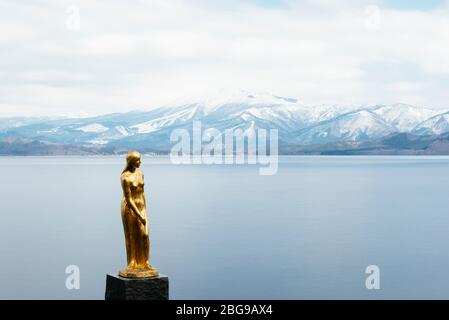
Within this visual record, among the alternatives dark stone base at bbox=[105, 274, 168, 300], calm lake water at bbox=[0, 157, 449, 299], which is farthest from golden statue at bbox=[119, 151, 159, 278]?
calm lake water at bbox=[0, 157, 449, 299]

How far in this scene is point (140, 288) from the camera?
19078 mm

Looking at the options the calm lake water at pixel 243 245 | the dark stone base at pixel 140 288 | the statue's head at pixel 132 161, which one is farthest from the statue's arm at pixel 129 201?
the calm lake water at pixel 243 245

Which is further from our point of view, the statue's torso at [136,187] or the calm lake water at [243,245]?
the calm lake water at [243,245]

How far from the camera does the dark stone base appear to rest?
19.0 metres

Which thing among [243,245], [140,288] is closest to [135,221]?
[140,288]

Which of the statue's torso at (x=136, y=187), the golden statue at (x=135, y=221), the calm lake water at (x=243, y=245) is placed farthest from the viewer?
the calm lake water at (x=243, y=245)

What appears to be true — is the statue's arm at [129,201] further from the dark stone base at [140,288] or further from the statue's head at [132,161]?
the dark stone base at [140,288]

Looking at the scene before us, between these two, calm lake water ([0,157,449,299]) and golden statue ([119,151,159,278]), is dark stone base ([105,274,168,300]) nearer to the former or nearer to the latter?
golden statue ([119,151,159,278])

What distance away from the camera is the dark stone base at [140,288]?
18969 millimetres

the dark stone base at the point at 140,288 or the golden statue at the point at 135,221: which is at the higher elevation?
the golden statue at the point at 135,221

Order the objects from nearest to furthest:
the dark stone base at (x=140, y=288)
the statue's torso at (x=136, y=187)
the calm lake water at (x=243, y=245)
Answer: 1. the dark stone base at (x=140, y=288)
2. the statue's torso at (x=136, y=187)
3. the calm lake water at (x=243, y=245)

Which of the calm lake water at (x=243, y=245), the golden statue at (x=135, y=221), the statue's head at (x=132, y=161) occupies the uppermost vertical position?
the statue's head at (x=132, y=161)

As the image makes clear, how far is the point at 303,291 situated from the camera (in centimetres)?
3872

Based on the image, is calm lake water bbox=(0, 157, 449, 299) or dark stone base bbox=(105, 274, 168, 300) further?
calm lake water bbox=(0, 157, 449, 299)
